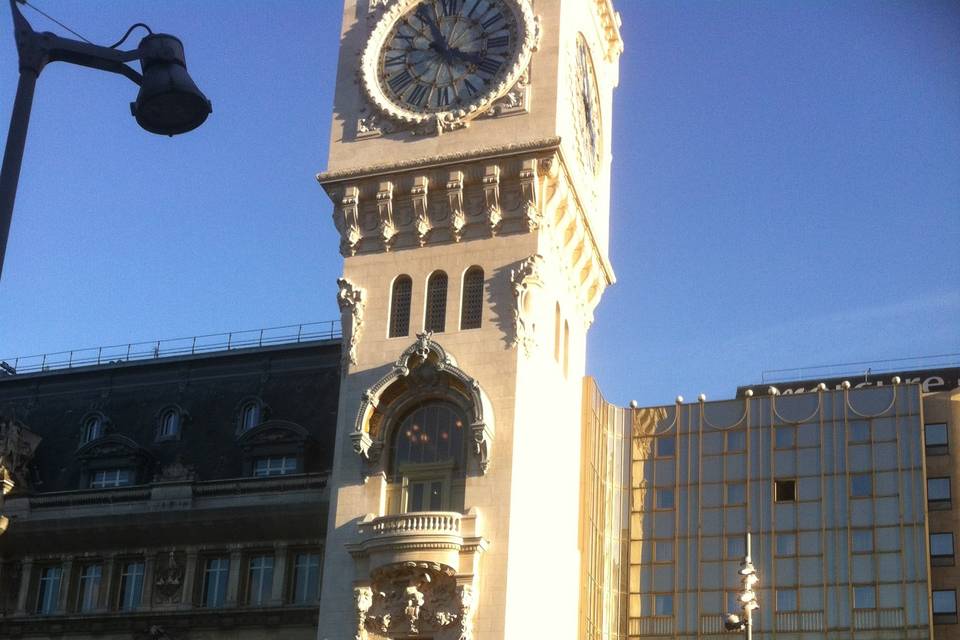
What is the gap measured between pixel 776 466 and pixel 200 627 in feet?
75.2

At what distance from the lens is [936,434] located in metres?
62.5

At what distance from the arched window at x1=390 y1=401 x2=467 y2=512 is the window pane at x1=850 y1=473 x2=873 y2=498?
59.4 feet

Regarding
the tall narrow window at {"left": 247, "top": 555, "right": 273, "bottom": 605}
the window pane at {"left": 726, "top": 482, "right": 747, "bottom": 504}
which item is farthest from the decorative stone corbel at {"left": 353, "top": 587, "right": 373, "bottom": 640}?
the window pane at {"left": 726, "top": 482, "right": 747, "bottom": 504}

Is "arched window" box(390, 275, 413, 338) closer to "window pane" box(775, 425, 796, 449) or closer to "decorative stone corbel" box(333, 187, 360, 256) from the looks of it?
"decorative stone corbel" box(333, 187, 360, 256)

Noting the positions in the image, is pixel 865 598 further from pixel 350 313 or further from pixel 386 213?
pixel 386 213

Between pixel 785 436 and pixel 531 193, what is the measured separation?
1683cm

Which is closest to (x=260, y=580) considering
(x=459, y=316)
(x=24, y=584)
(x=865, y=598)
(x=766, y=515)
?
(x=24, y=584)

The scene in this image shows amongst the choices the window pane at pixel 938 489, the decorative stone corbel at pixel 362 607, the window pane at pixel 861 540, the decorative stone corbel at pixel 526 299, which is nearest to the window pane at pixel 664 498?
the window pane at pixel 861 540

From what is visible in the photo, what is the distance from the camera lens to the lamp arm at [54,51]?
1970 cm

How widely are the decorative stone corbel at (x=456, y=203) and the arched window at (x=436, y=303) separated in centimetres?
145

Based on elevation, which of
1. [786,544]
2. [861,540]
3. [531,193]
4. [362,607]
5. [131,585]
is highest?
[531,193]

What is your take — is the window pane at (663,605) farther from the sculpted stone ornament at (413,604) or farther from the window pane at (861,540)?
the sculpted stone ornament at (413,604)

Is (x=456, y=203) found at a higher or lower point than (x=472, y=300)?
higher

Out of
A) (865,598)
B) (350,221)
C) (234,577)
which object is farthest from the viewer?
(865,598)
